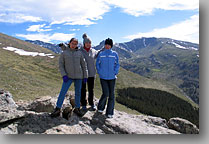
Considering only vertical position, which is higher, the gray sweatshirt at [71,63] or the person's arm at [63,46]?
the person's arm at [63,46]

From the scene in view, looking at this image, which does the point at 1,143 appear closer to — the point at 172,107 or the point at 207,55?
the point at 207,55

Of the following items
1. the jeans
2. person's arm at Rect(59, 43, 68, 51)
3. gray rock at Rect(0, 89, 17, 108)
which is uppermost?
person's arm at Rect(59, 43, 68, 51)

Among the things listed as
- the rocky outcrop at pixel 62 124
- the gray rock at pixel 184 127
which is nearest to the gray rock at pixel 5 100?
the rocky outcrop at pixel 62 124

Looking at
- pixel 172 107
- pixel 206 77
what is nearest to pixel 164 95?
pixel 172 107

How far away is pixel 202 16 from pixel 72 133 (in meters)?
9.66

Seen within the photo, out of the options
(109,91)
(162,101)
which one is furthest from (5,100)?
(162,101)

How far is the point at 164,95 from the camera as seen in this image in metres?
98.1

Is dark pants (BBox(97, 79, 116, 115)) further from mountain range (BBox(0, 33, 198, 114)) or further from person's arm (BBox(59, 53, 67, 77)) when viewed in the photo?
mountain range (BBox(0, 33, 198, 114))

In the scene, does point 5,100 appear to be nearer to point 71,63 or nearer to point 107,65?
point 71,63

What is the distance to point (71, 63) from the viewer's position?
339 inches

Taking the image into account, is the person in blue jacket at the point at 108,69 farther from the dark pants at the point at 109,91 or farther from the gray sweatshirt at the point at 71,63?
the gray sweatshirt at the point at 71,63

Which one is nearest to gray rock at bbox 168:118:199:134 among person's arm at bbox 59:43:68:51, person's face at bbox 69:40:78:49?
person's face at bbox 69:40:78:49

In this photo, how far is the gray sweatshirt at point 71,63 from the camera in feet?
28.0

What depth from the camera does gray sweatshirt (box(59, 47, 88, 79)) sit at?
8539 mm
